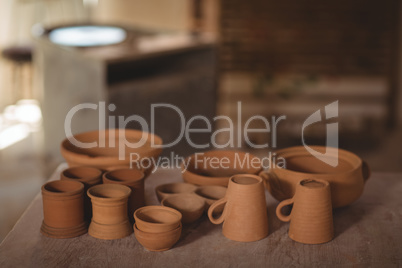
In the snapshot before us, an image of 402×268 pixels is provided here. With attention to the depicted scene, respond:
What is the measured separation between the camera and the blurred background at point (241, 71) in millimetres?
3279

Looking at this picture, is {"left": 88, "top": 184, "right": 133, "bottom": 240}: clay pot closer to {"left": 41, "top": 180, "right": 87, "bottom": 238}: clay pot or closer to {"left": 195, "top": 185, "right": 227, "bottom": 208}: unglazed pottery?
{"left": 41, "top": 180, "right": 87, "bottom": 238}: clay pot

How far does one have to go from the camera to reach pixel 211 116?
3.40 m

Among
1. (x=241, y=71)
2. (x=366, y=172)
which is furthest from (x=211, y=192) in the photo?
(x=241, y=71)

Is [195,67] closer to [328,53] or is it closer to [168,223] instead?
[328,53]

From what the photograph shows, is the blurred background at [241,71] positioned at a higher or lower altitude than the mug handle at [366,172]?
higher

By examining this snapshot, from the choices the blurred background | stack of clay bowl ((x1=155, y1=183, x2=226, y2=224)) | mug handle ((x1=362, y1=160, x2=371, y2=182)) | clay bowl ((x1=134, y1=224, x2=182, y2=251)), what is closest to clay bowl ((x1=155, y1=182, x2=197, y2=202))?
stack of clay bowl ((x1=155, y1=183, x2=226, y2=224))

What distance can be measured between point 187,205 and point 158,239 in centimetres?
16

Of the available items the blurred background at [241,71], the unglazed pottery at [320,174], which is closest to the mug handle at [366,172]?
the unglazed pottery at [320,174]

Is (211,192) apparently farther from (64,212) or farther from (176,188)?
(64,212)

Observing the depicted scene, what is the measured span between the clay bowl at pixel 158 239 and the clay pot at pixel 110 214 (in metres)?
0.07

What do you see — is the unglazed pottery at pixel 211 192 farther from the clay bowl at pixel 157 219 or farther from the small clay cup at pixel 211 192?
the clay bowl at pixel 157 219

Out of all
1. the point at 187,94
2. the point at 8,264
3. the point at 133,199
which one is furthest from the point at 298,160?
the point at 187,94

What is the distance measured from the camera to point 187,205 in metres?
1.31

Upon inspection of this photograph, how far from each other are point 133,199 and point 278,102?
3166 millimetres
